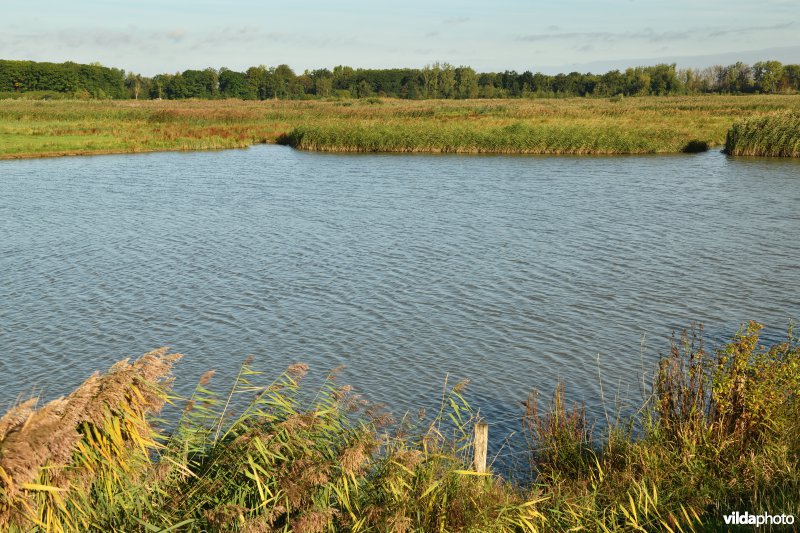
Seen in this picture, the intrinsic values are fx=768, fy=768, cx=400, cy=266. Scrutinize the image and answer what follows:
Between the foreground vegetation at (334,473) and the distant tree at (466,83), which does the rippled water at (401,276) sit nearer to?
the foreground vegetation at (334,473)

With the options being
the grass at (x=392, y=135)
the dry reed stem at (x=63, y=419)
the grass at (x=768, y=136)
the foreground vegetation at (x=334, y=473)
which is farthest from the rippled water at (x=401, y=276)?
the grass at (x=392, y=135)

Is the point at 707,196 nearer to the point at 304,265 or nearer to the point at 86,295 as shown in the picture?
the point at 304,265

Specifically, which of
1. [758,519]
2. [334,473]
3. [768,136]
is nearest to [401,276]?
[334,473]

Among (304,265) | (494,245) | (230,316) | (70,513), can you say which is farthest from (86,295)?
(70,513)

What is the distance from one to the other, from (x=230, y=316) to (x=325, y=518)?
9.87 meters

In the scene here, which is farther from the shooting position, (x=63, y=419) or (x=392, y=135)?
(x=392, y=135)

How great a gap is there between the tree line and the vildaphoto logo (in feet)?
391

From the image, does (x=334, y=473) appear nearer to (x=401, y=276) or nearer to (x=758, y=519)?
(x=758, y=519)

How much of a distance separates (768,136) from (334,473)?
39437mm

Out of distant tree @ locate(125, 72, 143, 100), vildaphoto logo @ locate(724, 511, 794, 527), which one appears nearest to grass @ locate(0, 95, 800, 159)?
vildaphoto logo @ locate(724, 511, 794, 527)

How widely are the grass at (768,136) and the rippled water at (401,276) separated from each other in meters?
5.96

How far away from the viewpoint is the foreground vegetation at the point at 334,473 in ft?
17.0

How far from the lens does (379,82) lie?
498 feet

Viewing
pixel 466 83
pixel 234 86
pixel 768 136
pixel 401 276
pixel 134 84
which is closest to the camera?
pixel 401 276
